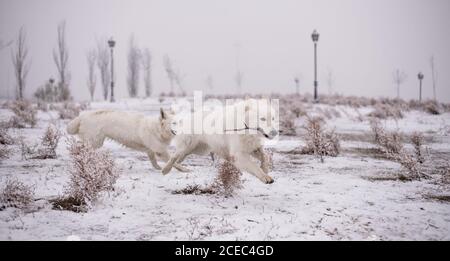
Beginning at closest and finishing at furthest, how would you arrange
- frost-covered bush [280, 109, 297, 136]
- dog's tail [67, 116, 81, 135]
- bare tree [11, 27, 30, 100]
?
dog's tail [67, 116, 81, 135]
frost-covered bush [280, 109, 297, 136]
bare tree [11, 27, 30, 100]

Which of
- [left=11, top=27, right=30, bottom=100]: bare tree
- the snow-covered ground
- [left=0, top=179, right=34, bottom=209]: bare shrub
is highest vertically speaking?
[left=11, top=27, right=30, bottom=100]: bare tree

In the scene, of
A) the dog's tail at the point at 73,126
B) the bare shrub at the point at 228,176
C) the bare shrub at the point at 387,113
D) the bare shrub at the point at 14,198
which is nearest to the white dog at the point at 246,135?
the bare shrub at the point at 228,176

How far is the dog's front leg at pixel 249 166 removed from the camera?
453 centimetres

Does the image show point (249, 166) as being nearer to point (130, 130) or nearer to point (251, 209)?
point (251, 209)

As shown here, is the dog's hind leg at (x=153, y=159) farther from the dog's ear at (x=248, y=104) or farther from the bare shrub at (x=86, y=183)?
the dog's ear at (x=248, y=104)

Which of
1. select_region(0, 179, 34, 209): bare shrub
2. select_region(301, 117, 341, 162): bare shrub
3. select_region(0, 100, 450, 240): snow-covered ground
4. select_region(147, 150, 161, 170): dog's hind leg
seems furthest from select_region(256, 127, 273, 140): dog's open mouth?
select_region(301, 117, 341, 162): bare shrub

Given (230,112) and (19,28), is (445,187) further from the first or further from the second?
(19,28)

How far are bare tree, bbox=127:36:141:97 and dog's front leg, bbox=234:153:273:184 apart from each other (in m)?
41.6

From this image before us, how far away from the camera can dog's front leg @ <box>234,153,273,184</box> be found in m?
4.53

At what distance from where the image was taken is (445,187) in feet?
16.1

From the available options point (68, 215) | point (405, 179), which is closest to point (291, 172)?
point (405, 179)

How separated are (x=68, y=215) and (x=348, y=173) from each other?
4.43 meters

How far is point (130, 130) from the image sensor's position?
6.82m

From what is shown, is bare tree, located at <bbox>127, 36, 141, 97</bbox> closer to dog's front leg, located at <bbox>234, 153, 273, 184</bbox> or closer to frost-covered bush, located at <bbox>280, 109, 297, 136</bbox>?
frost-covered bush, located at <bbox>280, 109, 297, 136</bbox>
